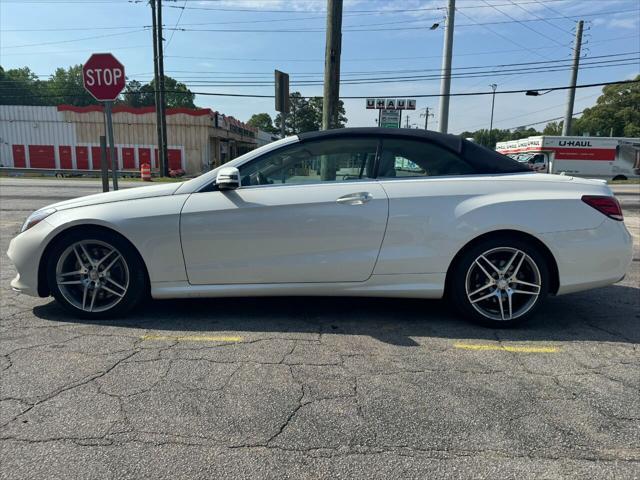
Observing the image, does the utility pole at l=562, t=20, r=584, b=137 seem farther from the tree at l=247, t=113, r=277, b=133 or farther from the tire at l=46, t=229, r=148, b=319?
the tree at l=247, t=113, r=277, b=133

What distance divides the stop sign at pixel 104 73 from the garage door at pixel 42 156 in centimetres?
3928

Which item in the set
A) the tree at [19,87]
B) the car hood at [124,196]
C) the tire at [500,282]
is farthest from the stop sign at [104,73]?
the tree at [19,87]

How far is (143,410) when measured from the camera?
2480 mm

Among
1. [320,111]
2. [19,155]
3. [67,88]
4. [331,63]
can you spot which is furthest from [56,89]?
[331,63]

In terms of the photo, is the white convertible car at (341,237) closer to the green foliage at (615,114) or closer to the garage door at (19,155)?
the garage door at (19,155)

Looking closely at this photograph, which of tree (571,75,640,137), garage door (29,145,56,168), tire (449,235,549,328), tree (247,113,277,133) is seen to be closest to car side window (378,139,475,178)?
tire (449,235,549,328)

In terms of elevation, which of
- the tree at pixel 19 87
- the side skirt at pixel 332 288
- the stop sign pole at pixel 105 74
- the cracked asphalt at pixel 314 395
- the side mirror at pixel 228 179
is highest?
the tree at pixel 19 87

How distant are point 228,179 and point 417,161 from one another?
1577 millimetres

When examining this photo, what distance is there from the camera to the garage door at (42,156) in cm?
3944

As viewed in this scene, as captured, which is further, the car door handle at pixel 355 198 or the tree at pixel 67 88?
the tree at pixel 67 88

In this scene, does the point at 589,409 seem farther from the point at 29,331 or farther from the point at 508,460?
the point at 29,331

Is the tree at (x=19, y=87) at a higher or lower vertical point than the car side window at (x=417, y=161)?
higher

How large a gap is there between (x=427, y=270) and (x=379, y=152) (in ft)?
3.47

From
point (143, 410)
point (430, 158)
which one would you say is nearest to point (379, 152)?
point (430, 158)
